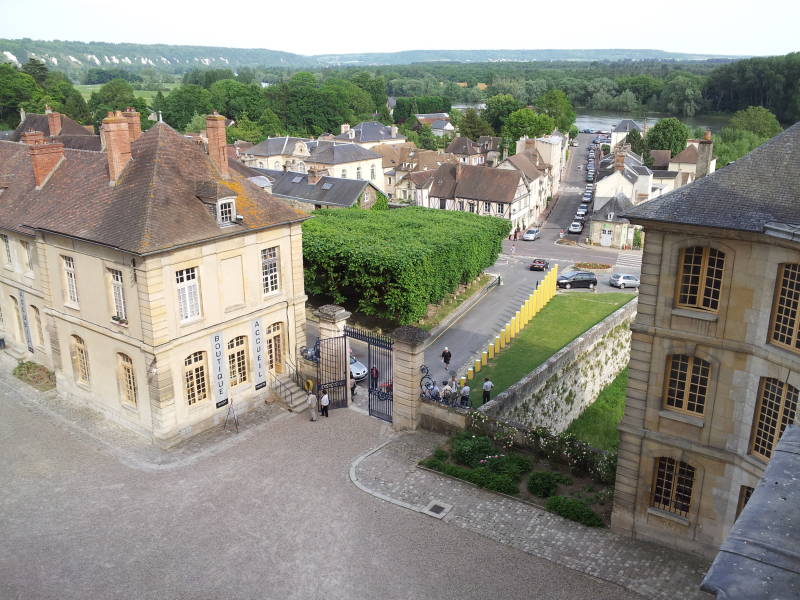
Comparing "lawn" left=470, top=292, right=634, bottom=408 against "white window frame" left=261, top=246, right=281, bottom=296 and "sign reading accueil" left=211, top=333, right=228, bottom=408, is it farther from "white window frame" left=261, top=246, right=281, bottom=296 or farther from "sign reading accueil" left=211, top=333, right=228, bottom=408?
"sign reading accueil" left=211, top=333, right=228, bottom=408

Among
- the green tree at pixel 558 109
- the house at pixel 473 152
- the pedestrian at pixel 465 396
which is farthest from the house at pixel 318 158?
the green tree at pixel 558 109

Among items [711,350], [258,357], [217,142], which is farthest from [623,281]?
[711,350]

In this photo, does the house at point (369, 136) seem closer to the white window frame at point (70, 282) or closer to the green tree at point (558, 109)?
the green tree at point (558, 109)

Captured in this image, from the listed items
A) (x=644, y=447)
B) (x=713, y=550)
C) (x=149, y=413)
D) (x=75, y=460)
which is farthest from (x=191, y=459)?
(x=713, y=550)

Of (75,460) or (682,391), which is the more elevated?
(682,391)

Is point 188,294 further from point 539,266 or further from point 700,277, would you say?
point 539,266

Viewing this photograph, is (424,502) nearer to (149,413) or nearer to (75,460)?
(149,413)

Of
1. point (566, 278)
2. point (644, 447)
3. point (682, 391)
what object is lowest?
point (566, 278)

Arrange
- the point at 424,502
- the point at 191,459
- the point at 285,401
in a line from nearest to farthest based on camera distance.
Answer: the point at 424,502 < the point at 191,459 < the point at 285,401
